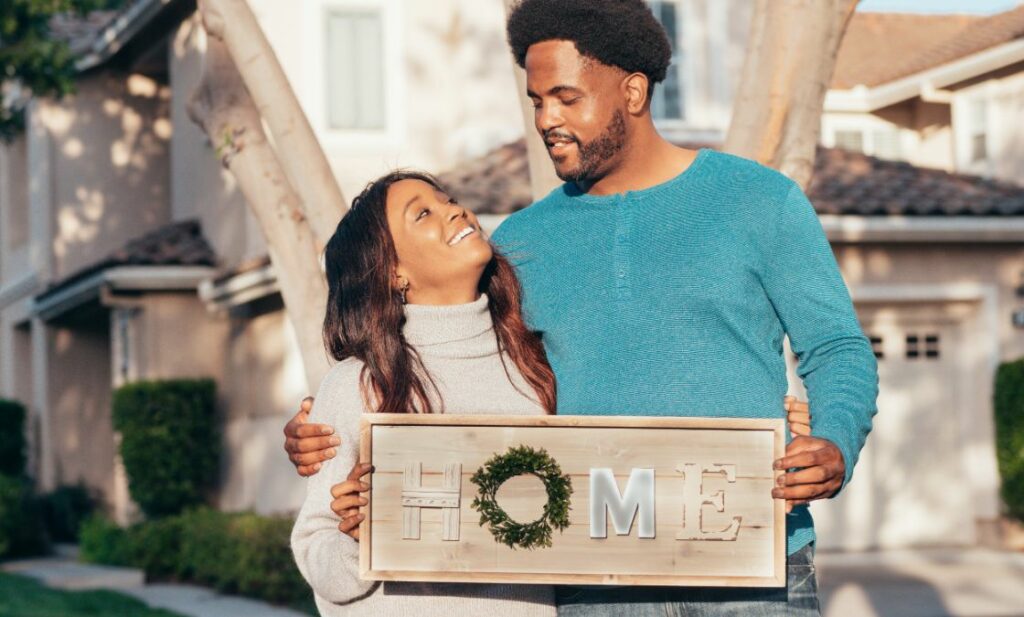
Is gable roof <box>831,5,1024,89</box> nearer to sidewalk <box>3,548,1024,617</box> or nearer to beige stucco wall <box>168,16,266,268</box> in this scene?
sidewalk <box>3,548,1024,617</box>

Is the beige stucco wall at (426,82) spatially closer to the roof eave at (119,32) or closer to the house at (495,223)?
the house at (495,223)

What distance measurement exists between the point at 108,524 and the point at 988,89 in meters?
11.1

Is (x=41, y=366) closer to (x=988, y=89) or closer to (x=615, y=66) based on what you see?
(x=988, y=89)

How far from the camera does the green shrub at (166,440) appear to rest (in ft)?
55.8

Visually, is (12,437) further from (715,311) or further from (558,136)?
(715,311)

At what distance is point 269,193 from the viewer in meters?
6.94

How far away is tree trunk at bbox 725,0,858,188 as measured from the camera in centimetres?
621

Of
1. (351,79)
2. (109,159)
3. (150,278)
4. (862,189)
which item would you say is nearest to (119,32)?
(109,159)

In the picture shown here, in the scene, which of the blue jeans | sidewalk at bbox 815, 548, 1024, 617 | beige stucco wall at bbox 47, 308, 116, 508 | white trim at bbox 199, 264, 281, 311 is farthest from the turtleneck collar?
beige stucco wall at bbox 47, 308, 116, 508

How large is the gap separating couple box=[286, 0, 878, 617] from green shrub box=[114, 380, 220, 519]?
13.4 metres

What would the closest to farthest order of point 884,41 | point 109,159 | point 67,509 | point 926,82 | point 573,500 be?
point 573,500 < point 926,82 < point 109,159 < point 67,509 < point 884,41

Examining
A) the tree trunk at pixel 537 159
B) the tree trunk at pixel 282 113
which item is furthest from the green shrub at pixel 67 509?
the tree trunk at pixel 537 159

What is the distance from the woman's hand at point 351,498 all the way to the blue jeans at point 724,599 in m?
0.56

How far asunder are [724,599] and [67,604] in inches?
436
